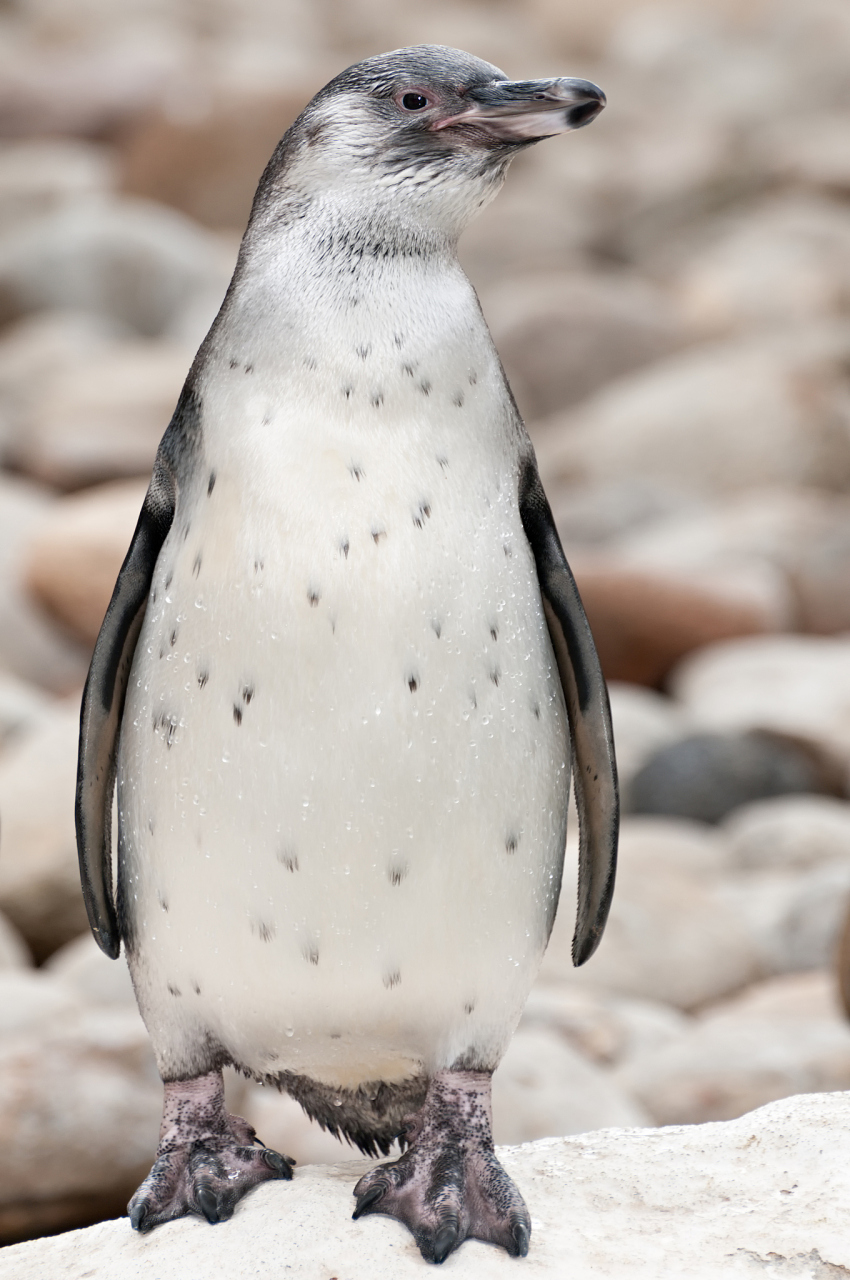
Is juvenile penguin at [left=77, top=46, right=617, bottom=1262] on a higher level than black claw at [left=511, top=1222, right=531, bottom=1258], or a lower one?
higher

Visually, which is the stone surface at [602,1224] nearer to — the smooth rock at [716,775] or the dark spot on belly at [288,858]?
A: the dark spot on belly at [288,858]

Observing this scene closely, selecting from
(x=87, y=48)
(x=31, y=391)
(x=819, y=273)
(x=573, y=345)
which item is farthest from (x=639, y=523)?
(x=87, y=48)

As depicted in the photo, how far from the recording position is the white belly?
172 centimetres

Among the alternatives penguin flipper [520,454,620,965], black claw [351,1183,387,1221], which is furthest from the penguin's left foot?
penguin flipper [520,454,620,965]

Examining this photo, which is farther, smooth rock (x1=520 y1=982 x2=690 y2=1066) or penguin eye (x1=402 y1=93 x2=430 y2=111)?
smooth rock (x1=520 y1=982 x2=690 y2=1066)

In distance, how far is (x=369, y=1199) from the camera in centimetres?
179

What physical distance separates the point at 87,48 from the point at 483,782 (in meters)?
18.1

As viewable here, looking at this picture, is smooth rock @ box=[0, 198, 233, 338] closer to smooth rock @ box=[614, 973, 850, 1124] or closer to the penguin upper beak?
smooth rock @ box=[614, 973, 850, 1124]

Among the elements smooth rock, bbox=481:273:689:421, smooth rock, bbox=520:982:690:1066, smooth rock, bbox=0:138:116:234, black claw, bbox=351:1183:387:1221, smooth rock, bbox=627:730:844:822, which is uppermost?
smooth rock, bbox=0:138:116:234

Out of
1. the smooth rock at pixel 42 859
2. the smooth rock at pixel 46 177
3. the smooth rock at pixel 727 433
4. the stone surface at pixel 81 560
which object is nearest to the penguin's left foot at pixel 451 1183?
the smooth rock at pixel 42 859

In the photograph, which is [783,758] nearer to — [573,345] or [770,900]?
[770,900]

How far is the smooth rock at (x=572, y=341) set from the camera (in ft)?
35.1

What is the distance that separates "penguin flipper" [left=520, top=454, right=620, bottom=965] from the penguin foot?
51cm

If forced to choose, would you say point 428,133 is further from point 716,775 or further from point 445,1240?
point 716,775
